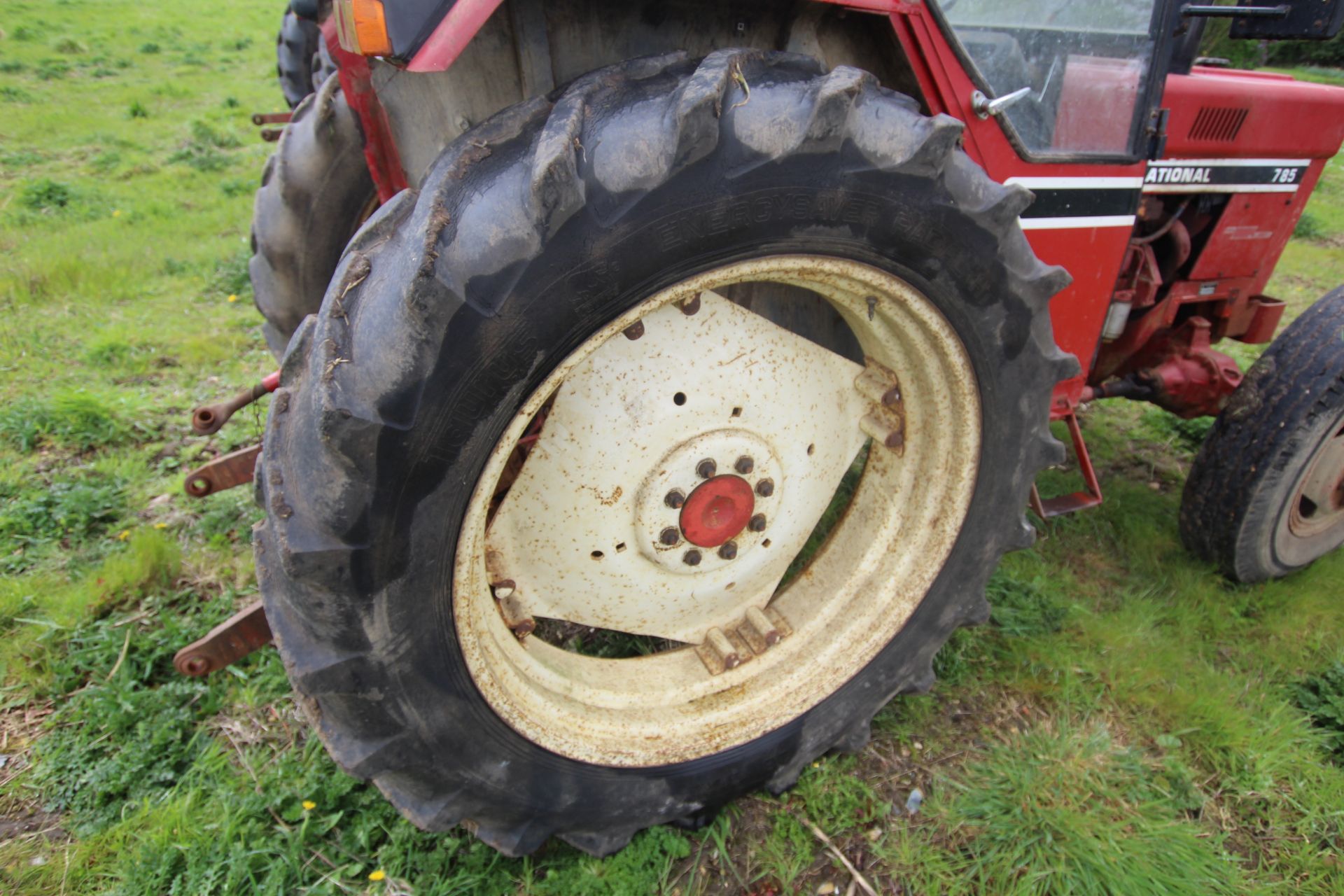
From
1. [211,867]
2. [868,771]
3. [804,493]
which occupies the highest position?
[804,493]

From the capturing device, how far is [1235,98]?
2.44 m

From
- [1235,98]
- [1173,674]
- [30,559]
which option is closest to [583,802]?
[1173,674]

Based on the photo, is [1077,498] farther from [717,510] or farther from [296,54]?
[296,54]

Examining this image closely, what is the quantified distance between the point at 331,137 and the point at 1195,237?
2731mm

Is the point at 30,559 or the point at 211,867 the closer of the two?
the point at 211,867

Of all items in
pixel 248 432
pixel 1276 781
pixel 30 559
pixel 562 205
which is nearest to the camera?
pixel 562 205

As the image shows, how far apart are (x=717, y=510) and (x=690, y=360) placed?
13.6 inches

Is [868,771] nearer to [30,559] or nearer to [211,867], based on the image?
[211,867]

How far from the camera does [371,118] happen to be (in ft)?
6.18

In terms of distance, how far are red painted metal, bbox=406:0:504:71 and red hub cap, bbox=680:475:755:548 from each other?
0.95 meters

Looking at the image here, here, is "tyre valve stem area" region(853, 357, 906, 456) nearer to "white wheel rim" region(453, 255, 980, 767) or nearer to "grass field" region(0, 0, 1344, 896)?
"white wheel rim" region(453, 255, 980, 767)

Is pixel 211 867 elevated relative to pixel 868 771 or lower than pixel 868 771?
elevated

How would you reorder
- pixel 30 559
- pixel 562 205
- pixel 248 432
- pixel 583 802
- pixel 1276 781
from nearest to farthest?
pixel 562 205 < pixel 583 802 < pixel 1276 781 < pixel 30 559 < pixel 248 432

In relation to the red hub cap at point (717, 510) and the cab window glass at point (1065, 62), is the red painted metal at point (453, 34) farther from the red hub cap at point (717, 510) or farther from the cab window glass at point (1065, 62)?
the cab window glass at point (1065, 62)
